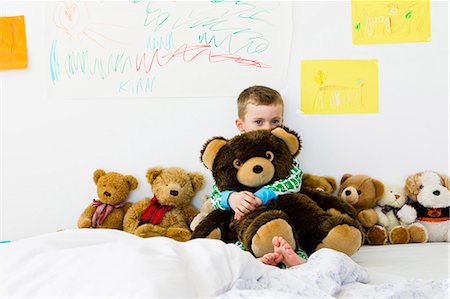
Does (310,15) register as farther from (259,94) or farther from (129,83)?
(129,83)

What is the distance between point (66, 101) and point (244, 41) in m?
0.62

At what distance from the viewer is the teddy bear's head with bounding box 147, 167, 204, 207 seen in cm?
170

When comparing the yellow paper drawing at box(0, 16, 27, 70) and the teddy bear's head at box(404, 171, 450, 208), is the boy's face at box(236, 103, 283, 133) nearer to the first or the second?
the teddy bear's head at box(404, 171, 450, 208)

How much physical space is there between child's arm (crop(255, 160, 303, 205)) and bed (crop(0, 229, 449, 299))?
39 cm

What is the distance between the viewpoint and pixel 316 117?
5.75ft

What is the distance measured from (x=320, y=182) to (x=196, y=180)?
39cm

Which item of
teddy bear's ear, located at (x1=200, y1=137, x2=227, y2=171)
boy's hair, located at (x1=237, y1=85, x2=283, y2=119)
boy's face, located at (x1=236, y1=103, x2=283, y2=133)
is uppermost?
boy's hair, located at (x1=237, y1=85, x2=283, y2=119)

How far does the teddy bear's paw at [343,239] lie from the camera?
4.38 ft

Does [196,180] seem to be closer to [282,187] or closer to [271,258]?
[282,187]

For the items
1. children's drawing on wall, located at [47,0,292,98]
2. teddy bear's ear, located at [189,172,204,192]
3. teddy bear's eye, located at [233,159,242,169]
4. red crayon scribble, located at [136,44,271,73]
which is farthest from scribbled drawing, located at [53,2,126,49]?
teddy bear's eye, located at [233,159,242,169]

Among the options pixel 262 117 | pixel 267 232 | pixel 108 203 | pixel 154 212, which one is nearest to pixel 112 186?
pixel 108 203

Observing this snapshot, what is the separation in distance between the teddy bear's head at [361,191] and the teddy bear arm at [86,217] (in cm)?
78

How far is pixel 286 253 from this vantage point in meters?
1.20

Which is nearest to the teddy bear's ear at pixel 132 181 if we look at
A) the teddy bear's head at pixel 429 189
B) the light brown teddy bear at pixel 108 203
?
the light brown teddy bear at pixel 108 203
